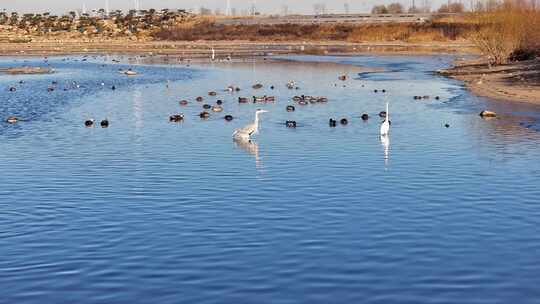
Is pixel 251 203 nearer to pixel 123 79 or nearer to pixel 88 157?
pixel 88 157

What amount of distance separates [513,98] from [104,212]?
34469 millimetres

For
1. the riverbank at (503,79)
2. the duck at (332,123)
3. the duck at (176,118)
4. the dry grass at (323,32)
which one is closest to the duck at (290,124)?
the duck at (332,123)

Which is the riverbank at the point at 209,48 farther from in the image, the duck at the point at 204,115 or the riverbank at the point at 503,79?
the duck at the point at 204,115

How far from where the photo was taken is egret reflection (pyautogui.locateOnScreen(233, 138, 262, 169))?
3092 cm

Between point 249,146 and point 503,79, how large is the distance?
1350 inches

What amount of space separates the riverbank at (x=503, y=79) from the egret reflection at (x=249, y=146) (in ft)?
69.1

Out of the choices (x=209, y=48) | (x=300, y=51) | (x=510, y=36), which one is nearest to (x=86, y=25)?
(x=209, y=48)

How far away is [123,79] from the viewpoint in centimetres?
7350

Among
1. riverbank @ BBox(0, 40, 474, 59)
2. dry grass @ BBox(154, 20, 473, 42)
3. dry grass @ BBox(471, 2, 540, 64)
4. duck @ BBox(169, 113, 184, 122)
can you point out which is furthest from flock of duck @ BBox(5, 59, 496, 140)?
dry grass @ BBox(154, 20, 473, 42)

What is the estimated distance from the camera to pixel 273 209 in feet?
73.6

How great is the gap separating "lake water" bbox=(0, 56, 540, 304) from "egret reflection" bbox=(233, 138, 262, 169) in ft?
0.79

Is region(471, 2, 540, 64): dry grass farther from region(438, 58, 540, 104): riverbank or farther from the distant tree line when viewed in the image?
the distant tree line

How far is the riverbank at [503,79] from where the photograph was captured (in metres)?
51.9

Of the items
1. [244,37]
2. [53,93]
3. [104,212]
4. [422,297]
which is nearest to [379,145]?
[104,212]
